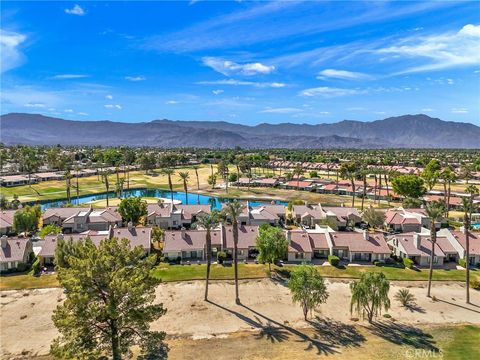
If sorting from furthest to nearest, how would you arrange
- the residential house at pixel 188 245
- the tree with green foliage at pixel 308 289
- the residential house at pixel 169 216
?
the residential house at pixel 169 216 < the residential house at pixel 188 245 < the tree with green foliage at pixel 308 289

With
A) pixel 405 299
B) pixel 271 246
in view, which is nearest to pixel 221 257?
pixel 271 246

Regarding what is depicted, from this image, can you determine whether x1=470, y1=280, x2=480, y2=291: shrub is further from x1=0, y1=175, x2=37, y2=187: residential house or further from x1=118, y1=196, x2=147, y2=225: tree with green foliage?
x1=0, y1=175, x2=37, y2=187: residential house

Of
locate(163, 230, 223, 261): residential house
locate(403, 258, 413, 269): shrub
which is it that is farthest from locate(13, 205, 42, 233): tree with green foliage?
locate(403, 258, 413, 269): shrub

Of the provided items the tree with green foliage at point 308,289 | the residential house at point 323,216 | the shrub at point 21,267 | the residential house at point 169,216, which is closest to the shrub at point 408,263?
the residential house at point 323,216

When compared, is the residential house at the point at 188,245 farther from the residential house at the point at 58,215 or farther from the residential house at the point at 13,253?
the residential house at the point at 58,215

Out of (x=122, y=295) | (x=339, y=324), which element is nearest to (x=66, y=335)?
(x=122, y=295)

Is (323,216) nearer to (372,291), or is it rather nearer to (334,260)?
(334,260)
